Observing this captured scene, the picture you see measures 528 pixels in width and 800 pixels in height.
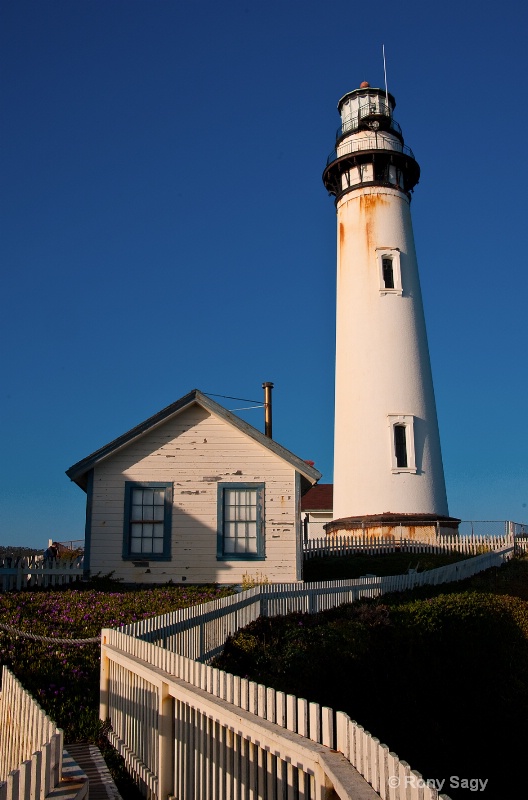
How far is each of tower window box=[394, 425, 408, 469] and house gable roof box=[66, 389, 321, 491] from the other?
11.2 meters

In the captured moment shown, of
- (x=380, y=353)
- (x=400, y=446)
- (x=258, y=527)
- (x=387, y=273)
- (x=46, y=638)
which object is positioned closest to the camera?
(x=46, y=638)

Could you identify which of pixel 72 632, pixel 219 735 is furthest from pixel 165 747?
pixel 72 632

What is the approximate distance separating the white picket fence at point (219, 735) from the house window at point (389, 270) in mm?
23111

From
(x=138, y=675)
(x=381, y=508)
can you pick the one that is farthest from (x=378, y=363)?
(x=138, y=675)

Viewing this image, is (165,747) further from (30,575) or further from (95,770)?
(30,575)

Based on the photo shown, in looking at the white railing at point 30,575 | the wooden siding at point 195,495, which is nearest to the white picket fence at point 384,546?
the wooden siding at point 195,495

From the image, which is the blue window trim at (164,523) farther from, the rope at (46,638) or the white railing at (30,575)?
the rope at (46,638)

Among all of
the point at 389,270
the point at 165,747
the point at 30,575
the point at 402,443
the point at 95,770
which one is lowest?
the point at 95,770

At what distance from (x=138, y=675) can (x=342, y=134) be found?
3223 cm

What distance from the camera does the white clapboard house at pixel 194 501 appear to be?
18.3 meters

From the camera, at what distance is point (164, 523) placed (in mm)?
18484

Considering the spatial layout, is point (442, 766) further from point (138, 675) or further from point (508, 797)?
point (138, 675)

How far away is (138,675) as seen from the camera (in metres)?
7.14

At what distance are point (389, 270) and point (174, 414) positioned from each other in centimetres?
1594
